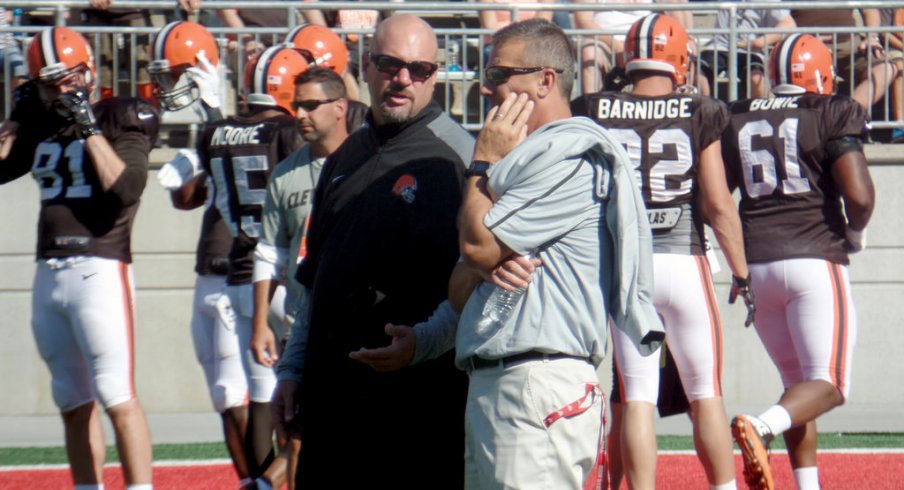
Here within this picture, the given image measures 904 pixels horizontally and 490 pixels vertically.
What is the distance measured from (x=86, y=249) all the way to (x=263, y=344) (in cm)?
90

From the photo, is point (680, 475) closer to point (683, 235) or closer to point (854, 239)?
point (854, 239)

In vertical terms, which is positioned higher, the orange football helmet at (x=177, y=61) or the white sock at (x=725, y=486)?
the orange football helmet at (x=177, y=61)

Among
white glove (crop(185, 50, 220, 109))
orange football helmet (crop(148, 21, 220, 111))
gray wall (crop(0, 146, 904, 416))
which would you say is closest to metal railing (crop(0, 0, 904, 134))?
gray wall (crop(0, 146, 904, 416))

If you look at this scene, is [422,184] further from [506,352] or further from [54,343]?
[54,343]

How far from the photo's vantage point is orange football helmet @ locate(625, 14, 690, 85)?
6.32 m

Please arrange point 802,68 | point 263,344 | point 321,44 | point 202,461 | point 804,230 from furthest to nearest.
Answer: point 321,44 → point 202,461 → point 802,68 → point 804,230 → point 263,344

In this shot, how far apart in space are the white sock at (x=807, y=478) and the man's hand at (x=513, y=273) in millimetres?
3294

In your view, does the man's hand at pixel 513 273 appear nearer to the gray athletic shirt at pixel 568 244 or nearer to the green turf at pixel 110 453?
the gray athletic shirt at pixel 568 244

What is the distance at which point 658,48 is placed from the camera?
6336mm

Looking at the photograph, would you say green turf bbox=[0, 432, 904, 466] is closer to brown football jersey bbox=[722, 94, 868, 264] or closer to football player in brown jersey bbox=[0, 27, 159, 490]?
football player in brown jersey bbox=[0, 27, 159, 490]

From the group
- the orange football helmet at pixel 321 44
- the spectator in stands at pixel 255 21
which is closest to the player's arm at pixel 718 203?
the orange football helmet at pixel 321 44

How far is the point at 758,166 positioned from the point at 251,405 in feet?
8.90

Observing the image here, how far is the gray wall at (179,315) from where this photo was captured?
1066cm

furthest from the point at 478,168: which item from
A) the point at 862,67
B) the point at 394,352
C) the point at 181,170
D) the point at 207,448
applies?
the point at 862,67
